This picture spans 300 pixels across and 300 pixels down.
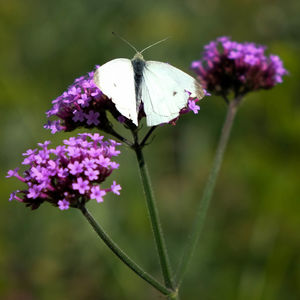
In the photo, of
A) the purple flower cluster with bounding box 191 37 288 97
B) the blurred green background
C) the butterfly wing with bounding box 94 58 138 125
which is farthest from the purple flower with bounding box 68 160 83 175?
the blurred green background

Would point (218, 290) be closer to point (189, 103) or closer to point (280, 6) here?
point (189, 103)

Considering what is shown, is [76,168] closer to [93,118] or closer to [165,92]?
[93,118]

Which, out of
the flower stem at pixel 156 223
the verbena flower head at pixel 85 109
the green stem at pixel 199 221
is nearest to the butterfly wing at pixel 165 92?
the verbena flower head at pixel 85 109

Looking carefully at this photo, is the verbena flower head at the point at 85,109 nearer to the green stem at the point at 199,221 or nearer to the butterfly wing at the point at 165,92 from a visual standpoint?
the butterfly wing at the point at 165,92

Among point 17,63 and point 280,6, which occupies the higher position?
point 280,6

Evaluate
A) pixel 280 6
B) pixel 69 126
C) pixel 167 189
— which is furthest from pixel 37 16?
pixel 69 126
